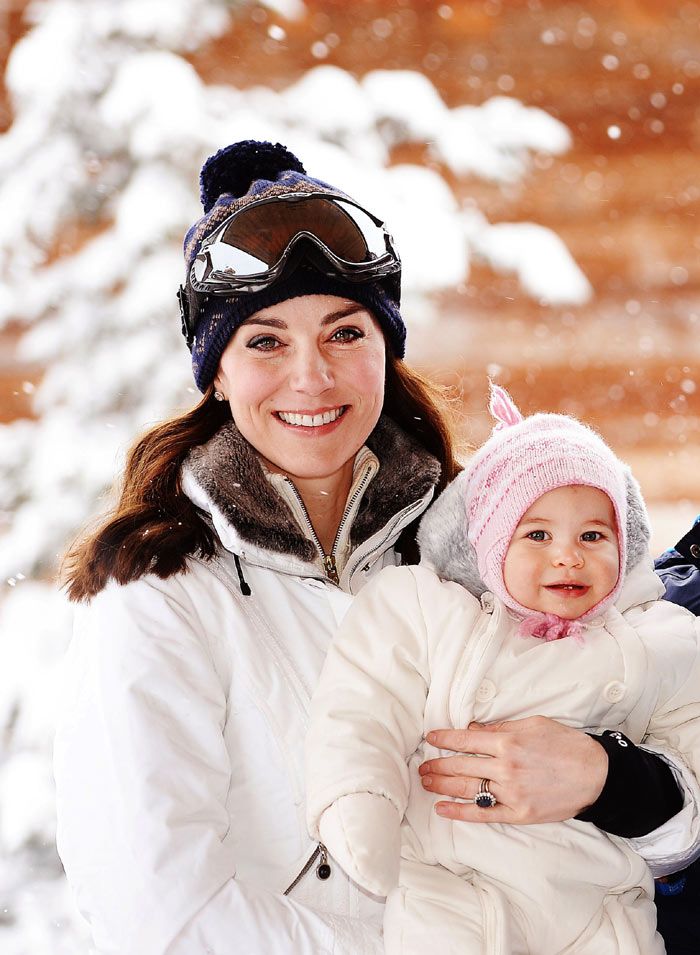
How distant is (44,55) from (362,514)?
82.2 inches

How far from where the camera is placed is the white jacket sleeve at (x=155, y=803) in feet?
5.08

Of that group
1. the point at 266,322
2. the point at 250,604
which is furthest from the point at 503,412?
the point at 250,604

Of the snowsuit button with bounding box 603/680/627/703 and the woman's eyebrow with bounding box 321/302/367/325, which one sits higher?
the woman's eyebrow with bounding box 321/302/367/325

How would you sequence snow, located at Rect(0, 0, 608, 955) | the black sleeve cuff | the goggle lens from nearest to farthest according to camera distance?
the black sleeve cuff
the goggle lens
snow, located at Rect(0, 0, 608, 955)

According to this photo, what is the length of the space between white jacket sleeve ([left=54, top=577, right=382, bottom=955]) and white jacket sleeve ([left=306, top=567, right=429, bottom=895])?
16 cm

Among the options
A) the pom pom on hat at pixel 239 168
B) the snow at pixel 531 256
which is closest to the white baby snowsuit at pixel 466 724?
the pom pom on hat at pixel 239 168

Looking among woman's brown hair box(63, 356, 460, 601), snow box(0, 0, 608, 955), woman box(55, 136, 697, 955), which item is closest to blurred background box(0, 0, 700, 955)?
snow box(0, 0, 608, 955)

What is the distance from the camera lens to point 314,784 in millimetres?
1624

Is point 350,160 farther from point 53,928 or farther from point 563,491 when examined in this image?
point 53,928

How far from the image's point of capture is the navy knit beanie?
6.31 ft

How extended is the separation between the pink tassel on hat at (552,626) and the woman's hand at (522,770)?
0.50 feet

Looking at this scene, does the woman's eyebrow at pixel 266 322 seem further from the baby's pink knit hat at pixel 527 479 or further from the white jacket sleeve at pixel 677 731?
the white jacket sleeve at pixel 677 731

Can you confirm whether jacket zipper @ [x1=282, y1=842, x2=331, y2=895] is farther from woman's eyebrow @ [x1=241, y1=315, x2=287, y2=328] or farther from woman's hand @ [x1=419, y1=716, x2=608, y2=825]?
woman's eyebrow @ [x1=241, y1=315, x2=287, y2=328]

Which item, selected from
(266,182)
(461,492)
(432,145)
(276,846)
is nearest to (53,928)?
(276,846)
